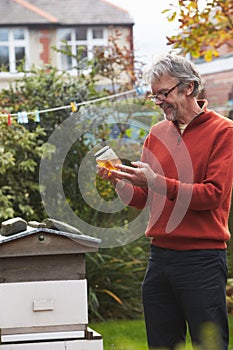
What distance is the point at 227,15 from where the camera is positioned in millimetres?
7781

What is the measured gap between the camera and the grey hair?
3.28m

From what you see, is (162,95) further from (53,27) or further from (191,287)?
(53,27)

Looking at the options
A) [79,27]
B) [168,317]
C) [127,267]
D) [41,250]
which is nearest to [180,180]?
[168,317]

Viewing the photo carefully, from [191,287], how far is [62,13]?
25779 mm

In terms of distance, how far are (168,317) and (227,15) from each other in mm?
4915

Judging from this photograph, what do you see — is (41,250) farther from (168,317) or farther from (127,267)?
(127,267)

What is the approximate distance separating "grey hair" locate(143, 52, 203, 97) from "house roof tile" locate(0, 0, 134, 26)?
23.8 meters

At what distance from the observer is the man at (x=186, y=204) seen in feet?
10.5

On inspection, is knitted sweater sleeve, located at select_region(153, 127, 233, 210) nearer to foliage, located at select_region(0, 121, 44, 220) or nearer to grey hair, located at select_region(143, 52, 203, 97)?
grey hair, located at select_region(143, 52, 203, 97)

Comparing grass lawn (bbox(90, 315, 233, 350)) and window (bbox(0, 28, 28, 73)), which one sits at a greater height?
window (bbox(0, 28, 28, 73))

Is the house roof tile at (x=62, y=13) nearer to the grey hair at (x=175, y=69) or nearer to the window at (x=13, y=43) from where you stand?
the window at (x=13, y=43)

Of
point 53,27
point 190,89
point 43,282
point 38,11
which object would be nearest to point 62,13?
point 38,11

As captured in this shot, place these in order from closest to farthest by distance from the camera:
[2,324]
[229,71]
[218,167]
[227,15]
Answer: [218,167]
[2,324]
[227,15]
[229,71]

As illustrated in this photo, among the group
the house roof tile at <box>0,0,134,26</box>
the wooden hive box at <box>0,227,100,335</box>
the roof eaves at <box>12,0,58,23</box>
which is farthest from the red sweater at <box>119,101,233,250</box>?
the roof eaves at <box>12,0,58,23</box>
